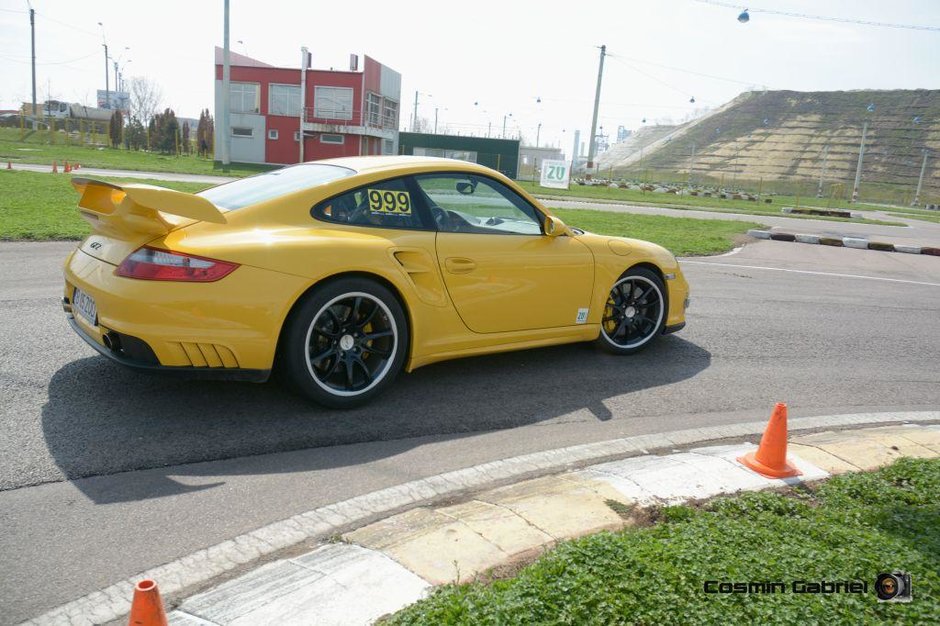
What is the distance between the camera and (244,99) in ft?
149

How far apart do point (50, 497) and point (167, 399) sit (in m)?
1.15

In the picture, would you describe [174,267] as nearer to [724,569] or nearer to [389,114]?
[724,569]

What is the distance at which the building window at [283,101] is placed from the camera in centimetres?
4525

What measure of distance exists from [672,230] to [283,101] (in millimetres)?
A: 35029

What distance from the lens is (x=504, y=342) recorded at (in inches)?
193

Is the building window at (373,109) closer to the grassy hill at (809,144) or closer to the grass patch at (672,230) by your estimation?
the grass patch at (672,230)

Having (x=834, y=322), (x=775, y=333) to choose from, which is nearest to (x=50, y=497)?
(x=775, y=333)

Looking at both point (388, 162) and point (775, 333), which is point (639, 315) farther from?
point (388, 162)

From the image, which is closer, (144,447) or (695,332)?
(144,447)

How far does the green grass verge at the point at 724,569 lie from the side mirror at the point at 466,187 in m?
2.54

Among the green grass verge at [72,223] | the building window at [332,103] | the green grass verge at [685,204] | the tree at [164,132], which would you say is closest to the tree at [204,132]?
the tree at [164,132]

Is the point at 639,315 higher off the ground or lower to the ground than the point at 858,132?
lower

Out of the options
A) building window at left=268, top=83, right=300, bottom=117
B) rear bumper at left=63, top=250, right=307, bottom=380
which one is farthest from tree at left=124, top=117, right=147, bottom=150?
rear bumper at left=63, top=250, right=307, bottom=380

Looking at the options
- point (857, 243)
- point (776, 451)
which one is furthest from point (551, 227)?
point (857, 243)
